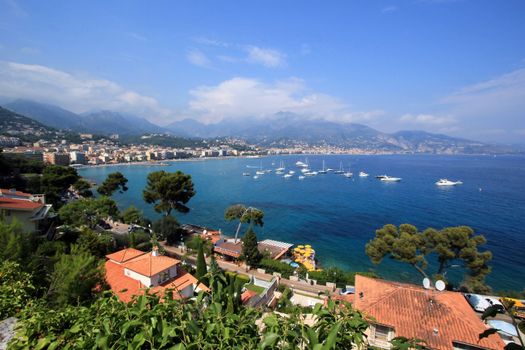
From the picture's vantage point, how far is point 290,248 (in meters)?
23.4

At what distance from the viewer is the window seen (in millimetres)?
7828

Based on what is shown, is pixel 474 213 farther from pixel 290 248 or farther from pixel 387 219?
pixel 290 248

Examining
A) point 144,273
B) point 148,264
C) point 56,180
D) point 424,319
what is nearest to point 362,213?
point 424,319

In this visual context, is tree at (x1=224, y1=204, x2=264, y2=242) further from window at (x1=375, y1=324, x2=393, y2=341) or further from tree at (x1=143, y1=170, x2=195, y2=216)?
window at (x1=375, y1=324, x2=393, y2=341)

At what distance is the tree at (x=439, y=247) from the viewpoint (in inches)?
575

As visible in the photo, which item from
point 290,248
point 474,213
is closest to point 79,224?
point 290,248

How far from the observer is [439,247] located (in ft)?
49.1

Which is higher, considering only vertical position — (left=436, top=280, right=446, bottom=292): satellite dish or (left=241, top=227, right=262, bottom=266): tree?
(left=436, top=280, right=446, bottom=292): satellite dish

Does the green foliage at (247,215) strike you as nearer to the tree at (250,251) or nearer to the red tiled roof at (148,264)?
the tree at (250,251)

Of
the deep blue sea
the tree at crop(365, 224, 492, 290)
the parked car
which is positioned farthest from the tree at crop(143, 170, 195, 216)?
the parked car

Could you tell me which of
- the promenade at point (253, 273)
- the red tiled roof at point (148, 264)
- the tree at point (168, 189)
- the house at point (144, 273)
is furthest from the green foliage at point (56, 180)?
the red tiled roof at point (148, 264)

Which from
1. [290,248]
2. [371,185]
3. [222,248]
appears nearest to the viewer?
[222,248]

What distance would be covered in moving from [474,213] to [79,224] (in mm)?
47183

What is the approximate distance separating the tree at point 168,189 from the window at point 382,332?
58.4ft
